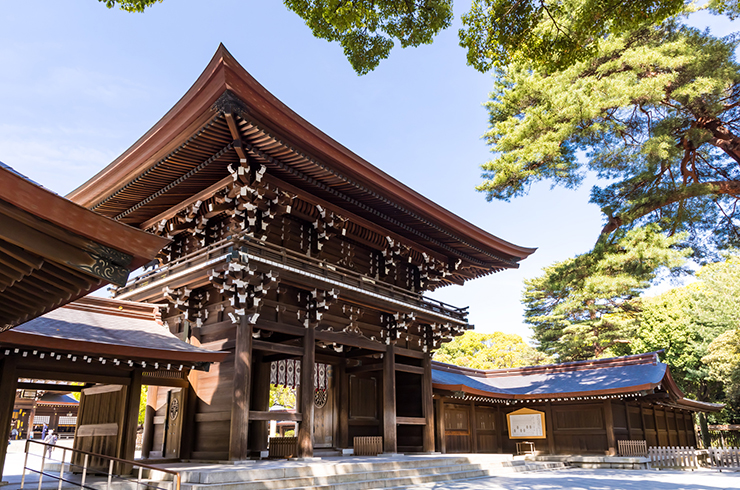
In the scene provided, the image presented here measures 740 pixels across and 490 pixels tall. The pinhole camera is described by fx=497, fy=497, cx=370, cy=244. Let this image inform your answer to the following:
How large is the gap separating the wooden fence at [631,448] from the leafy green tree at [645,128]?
8.97 m

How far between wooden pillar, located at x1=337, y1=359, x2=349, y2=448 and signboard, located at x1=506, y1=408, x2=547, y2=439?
9.53 meters

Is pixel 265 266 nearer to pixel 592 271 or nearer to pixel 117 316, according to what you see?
pixel 117 316

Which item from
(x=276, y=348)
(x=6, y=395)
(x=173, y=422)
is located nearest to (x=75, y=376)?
(x=6, y=395)

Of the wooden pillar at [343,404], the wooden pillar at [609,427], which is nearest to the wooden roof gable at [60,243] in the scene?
the wooden pillar at [343,404]

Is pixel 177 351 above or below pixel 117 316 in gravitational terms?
below

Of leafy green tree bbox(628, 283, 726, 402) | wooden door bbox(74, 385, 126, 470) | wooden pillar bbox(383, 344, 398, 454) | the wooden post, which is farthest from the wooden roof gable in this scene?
leafy green tree bbox(628, 283, 726, 402)

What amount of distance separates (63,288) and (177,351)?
5.84 m

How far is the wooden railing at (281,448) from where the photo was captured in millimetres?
12203

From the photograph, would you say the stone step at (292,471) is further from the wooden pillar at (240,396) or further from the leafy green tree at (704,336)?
the leafy green tree at (704,336)

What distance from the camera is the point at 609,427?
61.5 ft

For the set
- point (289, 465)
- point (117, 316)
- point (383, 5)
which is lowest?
point (289, 465)

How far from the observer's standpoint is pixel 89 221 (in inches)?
129

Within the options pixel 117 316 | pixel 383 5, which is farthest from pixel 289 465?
pixel 383 5

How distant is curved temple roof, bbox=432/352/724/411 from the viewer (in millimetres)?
18422
